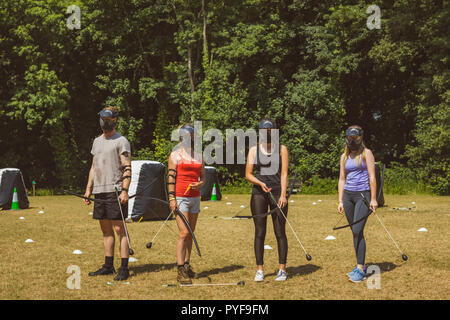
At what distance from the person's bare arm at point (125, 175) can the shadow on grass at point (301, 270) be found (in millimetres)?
2300

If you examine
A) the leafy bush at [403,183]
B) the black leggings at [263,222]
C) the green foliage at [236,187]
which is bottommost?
the green foliage at [236,187]

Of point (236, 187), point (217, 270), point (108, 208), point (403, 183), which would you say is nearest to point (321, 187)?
point (403, 183)

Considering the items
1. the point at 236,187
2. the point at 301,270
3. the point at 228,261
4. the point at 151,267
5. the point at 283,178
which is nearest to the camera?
the point at 283,178

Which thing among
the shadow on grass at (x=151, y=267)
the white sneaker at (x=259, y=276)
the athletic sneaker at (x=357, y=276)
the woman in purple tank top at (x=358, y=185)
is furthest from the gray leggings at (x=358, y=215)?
the shadow on grass at (x=151, y=267)

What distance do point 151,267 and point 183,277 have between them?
1.35 m

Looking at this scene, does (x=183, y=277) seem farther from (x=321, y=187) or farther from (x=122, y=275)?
(x=321, y=187)

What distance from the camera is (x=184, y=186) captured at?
720 cm

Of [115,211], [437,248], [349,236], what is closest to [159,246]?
[115,211]

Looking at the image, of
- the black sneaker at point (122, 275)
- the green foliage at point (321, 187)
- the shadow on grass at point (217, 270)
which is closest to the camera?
the black sneaker at point (122, 275)

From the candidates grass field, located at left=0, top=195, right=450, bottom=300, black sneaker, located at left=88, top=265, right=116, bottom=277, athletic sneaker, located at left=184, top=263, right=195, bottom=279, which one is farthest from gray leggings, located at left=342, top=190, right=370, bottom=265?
black sneaker, located at left=88, top=265, right=116, bottom=277

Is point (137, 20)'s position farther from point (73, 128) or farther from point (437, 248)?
point (437, 248)

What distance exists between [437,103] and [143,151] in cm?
1777

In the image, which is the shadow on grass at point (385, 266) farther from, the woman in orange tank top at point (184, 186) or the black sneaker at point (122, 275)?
the black sneaker at point (122, 275)

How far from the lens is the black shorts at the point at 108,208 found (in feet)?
24.0
